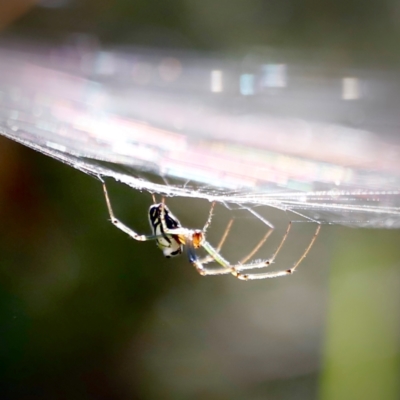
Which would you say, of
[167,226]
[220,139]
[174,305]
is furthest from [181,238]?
[174,305]

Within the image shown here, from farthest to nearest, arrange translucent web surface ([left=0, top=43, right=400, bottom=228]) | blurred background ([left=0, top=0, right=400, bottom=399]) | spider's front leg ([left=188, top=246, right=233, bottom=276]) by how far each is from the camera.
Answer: blurred background ([left=0, top=0, right=400, bottom=399]), spider's front leg ([left=188, top=246, right=233, bottom=276]), translucent web surface ([left=0, top=43, right=400, bottom=228])

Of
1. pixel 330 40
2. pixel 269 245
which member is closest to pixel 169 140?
pixel 269 245

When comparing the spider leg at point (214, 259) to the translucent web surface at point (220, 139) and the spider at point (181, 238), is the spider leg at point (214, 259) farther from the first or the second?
the translucent web surface at point (220, 139)

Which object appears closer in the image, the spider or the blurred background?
the spider

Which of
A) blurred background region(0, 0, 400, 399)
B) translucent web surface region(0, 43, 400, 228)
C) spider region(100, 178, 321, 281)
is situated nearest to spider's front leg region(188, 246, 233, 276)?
spider region(100, 178, 321, 281)

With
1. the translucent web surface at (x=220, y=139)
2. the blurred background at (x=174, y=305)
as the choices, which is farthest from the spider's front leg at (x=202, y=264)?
the blurred background at (x=174, y=305)

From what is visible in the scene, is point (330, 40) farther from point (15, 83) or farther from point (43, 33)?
point (15, 83)

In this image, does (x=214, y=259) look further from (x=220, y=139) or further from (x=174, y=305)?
(x=174, y=305)

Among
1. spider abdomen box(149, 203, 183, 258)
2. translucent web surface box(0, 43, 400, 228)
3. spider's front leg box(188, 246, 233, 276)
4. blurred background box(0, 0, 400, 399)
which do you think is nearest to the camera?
translucent web surface box(0, 43, 400, 228)

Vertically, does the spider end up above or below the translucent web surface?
below

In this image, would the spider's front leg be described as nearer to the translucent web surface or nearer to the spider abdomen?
the spider abdomen
